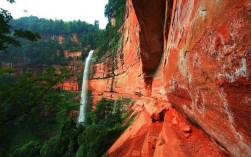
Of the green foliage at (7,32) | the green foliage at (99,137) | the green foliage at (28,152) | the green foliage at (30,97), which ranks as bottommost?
the green foliage at (28,152)

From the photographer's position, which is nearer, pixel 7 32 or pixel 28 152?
pixel 7 32

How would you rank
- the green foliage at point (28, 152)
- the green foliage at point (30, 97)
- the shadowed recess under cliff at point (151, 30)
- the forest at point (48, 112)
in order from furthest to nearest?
the green foliage at point (28, 152) → the forest at point (48, 112) → the green foliage at point (30, 97) → the shadowed recess under cliff at point (151, 30)

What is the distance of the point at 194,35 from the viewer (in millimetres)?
2986

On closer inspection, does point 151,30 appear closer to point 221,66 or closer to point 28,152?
point 221,66

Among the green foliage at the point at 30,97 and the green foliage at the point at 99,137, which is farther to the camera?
the green foliage at the point at 99,137

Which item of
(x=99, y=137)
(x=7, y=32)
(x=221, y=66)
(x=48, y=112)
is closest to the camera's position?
(x=221, y=66)

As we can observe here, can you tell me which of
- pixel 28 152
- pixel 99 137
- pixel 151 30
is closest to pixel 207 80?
pixel 151 30

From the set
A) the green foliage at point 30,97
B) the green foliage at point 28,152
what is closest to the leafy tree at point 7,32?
the green foliage at point 30,97

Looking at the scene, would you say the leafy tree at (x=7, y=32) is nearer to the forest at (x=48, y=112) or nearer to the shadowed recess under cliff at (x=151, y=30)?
the forest at (x=48, y=112)

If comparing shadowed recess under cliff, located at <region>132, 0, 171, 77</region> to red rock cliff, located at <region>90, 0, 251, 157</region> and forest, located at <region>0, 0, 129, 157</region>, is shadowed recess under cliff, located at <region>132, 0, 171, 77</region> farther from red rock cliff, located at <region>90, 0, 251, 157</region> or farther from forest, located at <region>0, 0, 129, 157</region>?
forest, located at <region>0, 0, 129, 157</region>

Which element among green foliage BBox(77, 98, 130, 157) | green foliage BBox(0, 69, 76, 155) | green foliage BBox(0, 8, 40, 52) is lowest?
green foliage BBox(77, 98, 130, 157)

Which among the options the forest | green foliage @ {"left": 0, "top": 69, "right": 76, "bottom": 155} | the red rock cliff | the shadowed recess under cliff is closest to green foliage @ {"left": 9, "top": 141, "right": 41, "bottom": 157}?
the forest

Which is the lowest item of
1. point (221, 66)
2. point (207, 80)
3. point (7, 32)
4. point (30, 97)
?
point (30, 97)

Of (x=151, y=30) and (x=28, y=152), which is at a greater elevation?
(x=151, y=30)
